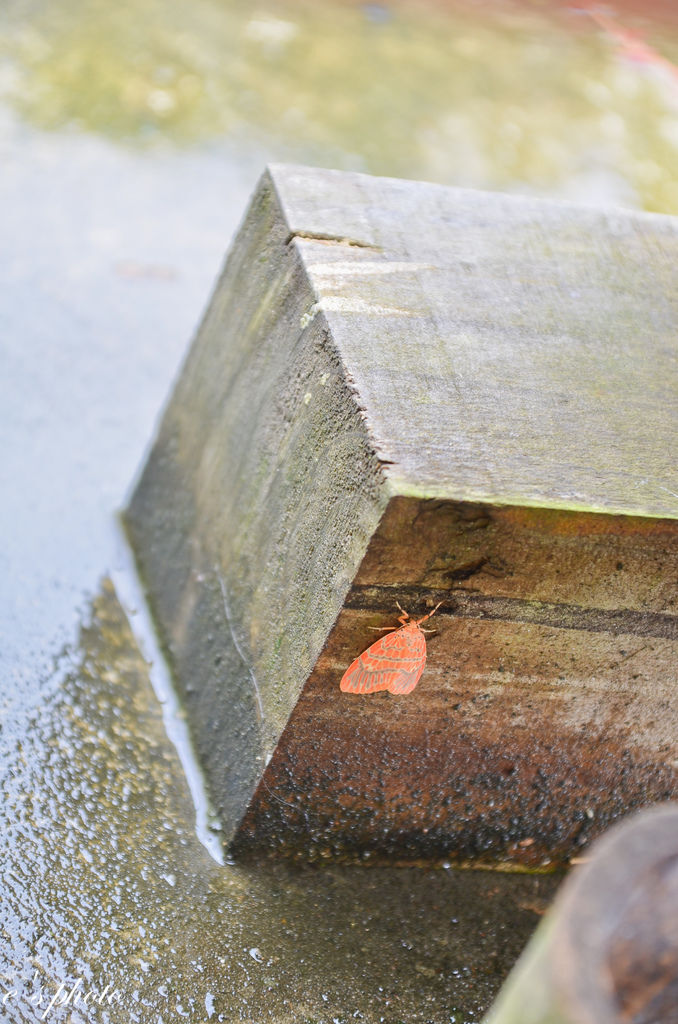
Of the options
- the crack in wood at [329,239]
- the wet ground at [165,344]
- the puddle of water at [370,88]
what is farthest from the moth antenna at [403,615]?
the puddle of water at [370,88]

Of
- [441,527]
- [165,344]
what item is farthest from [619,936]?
[165,344]

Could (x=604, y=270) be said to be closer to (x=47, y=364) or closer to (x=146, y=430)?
(x=146, y=430)

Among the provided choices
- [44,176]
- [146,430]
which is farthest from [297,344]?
[44,176]

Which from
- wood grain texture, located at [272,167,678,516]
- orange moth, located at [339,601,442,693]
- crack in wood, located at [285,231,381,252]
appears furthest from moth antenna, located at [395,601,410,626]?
crack in wood, located at [285,231,381,252]

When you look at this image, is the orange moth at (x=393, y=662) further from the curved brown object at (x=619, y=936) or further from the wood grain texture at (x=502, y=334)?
the curved brown object at (x=619, y=936)

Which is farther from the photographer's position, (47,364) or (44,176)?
(44,176)

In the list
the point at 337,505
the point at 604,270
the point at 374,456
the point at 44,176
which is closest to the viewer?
the point at 374,456

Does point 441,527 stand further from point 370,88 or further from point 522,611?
point 370,88

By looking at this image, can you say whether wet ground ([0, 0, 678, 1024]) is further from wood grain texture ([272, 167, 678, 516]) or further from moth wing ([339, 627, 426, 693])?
wood grain texture ([272, 167, 678, 516])
